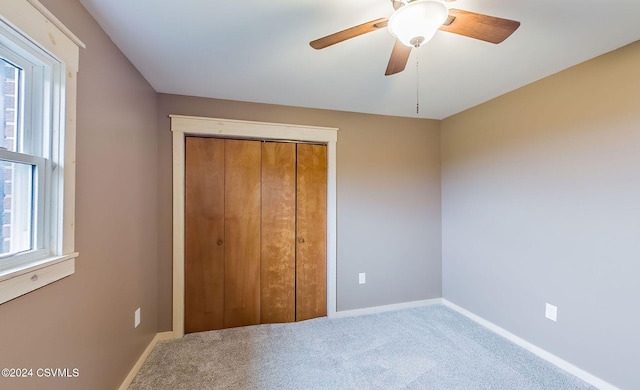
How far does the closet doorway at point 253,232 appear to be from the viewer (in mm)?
2488

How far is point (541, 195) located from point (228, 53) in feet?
8.73

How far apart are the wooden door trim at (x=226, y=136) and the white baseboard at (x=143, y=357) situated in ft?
0.26

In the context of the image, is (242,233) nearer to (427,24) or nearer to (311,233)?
(311,233)

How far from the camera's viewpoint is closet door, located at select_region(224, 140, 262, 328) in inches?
101

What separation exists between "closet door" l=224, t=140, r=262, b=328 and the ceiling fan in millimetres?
1568

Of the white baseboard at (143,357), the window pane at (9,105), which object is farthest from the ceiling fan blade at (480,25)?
the white baseboard at (143,357)

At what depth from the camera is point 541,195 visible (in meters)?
2.12

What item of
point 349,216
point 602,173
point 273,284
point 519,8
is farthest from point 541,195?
point 273,284

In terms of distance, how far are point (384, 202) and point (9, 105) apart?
112 inches

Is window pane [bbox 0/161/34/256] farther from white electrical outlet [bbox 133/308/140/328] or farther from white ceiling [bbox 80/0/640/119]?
white electrical outlet [bbox 133/308/140/328]

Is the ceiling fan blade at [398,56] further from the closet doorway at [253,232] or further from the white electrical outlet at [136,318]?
the white electrical outlet at [136,318]

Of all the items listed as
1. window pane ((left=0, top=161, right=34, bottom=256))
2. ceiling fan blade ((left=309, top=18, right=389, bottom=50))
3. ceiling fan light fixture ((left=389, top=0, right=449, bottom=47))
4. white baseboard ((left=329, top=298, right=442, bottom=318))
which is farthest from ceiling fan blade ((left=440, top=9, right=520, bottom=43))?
white baseboard ((left=329, top=298, right=442, bottom=318))

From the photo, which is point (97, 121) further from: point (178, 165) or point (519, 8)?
point (519, 8)

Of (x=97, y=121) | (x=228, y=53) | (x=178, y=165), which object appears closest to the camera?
(x=97, y=121)
